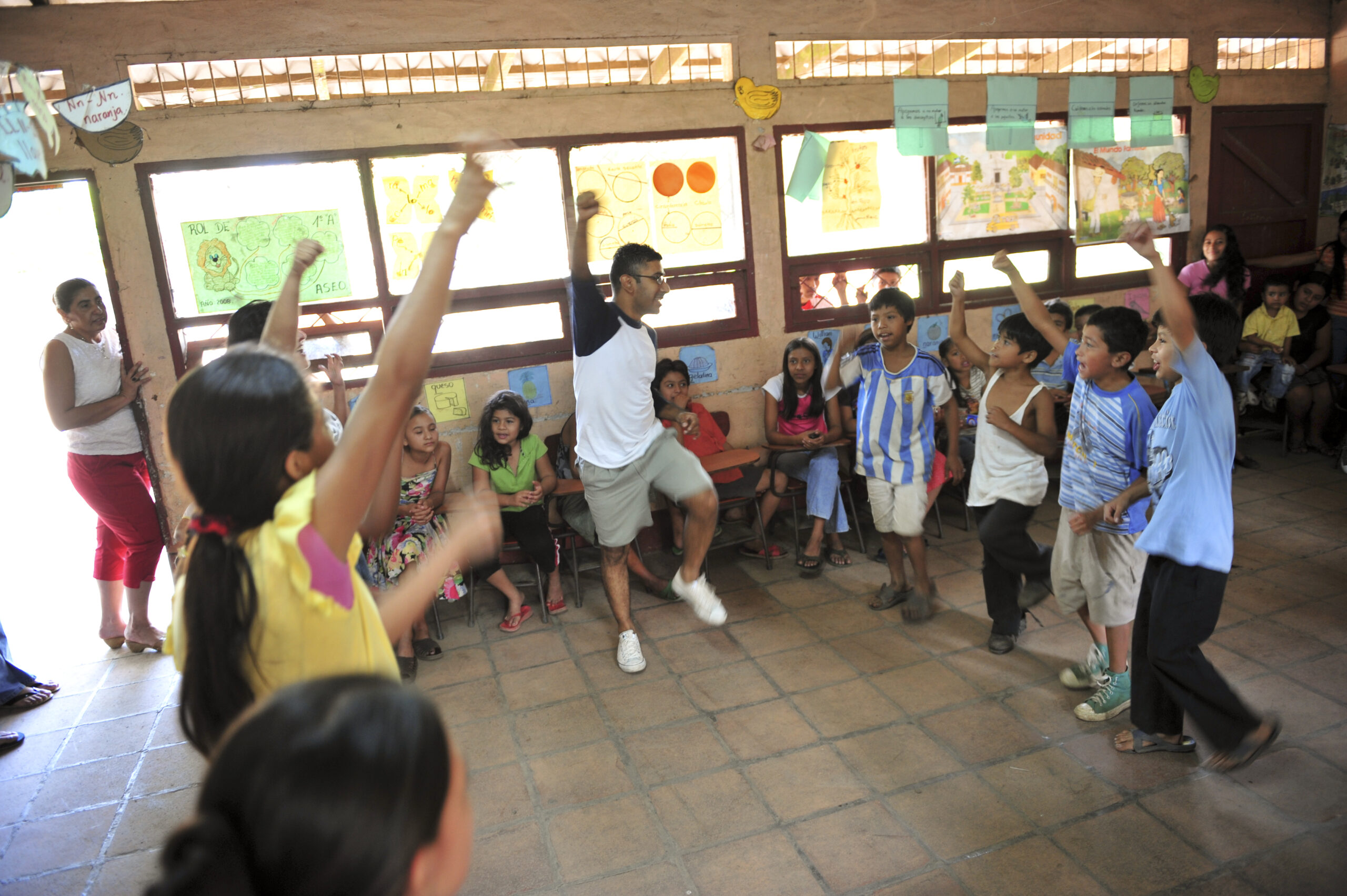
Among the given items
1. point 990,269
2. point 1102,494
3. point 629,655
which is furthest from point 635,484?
point 990,269

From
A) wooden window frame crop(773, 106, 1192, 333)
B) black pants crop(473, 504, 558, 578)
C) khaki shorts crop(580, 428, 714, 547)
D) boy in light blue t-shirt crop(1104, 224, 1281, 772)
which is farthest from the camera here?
wooden window frame crop(773, 106, 1192, 333)

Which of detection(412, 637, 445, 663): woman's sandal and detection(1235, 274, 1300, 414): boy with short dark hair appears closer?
detection(412, 637, 445, 663): woman's sandal

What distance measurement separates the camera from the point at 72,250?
4.82 meters

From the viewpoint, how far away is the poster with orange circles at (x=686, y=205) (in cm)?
551

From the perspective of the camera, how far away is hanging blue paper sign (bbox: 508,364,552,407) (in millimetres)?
5410

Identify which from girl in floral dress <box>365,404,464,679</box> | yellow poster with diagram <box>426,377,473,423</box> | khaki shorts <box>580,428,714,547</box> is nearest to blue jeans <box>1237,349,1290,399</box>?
khaki shorts <box>580,428,714,547</box>

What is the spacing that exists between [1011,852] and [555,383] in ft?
12.7

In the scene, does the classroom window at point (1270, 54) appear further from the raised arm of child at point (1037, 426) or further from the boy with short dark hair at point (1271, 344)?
the raised arm of child at point (1037, 426)

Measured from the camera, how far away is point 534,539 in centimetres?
478

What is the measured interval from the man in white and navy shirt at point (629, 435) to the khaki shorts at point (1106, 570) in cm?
152

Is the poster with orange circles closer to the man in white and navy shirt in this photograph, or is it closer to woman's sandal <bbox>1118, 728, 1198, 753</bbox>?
the man in white and navy shirt

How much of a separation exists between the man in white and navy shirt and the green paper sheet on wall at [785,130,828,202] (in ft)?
7.19

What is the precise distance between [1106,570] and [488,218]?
4.07m

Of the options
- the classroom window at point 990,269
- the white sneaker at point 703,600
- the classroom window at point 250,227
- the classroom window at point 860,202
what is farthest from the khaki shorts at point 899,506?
the classroom window at point 250,227
